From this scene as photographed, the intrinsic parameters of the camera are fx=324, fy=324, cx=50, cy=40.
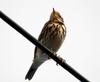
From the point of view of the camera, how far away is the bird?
988cm

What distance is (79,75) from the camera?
3.74 m

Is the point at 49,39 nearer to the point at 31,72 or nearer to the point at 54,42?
the point at 54,42

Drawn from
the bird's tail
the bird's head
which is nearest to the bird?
the bird's tail

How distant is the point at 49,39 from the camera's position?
32.5 feet

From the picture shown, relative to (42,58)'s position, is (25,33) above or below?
above

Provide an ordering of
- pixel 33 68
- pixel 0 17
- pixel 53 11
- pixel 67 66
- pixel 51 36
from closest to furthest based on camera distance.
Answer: pixel 0 17 → pixel 67 66 → pixel 51 36 → pixel 33 68 → pixel 53 11

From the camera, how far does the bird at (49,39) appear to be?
9875mm

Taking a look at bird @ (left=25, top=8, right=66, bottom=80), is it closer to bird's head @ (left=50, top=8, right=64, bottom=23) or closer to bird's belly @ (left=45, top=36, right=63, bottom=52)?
bird's belly @ (left=45, top=36, right=63, bottom=52)

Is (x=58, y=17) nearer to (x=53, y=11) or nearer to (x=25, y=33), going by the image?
(x=53, y=11)

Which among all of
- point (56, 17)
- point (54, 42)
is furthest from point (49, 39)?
point (56, 17)

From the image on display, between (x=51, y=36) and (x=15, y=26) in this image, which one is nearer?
(x=15, y=26)

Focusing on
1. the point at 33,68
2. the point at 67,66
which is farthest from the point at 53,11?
the point at 67,66

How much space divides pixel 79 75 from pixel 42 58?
656 centimetres

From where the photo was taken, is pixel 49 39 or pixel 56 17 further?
pixel 56 17
